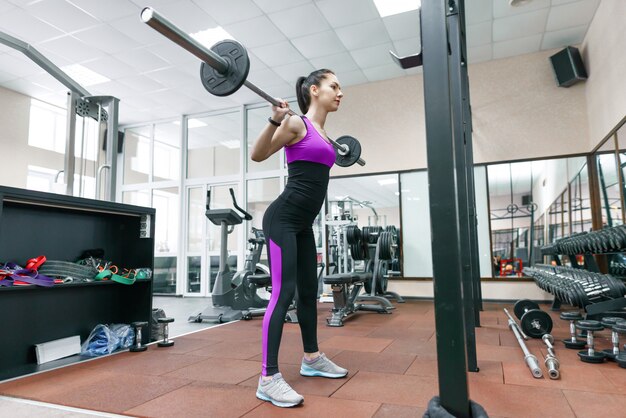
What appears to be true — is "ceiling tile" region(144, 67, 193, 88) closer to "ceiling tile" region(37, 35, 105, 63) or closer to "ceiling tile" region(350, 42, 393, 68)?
"ceiling tile" region(37, 35, 105, 63)

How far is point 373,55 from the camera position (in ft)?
17.5

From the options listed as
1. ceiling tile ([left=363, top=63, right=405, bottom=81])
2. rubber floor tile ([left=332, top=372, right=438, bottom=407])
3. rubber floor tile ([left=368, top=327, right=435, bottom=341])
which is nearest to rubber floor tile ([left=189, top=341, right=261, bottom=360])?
rubber floor tile ([left=332, top=372, right=438, bottom=407])

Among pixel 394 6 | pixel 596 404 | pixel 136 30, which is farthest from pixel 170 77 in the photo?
pixel 596 404

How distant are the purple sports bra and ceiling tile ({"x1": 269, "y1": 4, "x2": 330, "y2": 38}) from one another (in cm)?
311

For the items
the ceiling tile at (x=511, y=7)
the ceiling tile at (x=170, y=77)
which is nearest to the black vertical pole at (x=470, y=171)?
the ceiling tile at (x=511, y=7)

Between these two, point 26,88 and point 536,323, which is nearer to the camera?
point 536,323

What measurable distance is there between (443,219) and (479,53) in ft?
16.3

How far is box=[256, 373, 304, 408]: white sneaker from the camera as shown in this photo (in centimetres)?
152

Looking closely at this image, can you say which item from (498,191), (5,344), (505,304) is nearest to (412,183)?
(498,191)

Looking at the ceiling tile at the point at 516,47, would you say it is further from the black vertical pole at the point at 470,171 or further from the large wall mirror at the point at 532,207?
the black vertical pole at the point at 470,171

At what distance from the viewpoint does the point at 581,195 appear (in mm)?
5066

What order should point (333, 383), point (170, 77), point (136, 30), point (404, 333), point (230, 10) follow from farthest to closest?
point (170, 77)
point (136, 30)
point (230, 10)
point (404, 333)
point (333, 383)

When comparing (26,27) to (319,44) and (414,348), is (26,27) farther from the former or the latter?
(414,348)

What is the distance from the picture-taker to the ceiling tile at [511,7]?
427 centimetres
